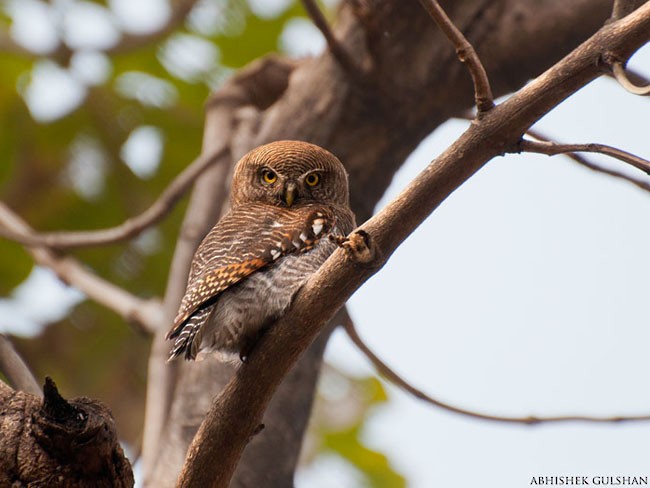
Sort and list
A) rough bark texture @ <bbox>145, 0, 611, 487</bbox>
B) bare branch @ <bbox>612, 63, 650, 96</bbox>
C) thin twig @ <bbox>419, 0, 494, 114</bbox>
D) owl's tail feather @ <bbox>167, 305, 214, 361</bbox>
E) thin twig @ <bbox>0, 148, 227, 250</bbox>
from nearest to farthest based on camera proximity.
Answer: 1. bare branch @ <bbox>612, 63, 650, 96</bbox>
2. thin twig @ <bbox>419, 0, 494, 114</bbox>
3. owl's tail feather @ <bbox>167, 305, 214, 361</bbox>
4. rough bark texture @ <bbox>145, 0, 611, 487</bbox>
5. thin twig @ <bbox>0, 148, 227, 250</bbox>

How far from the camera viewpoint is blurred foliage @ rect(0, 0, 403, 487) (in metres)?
6.18

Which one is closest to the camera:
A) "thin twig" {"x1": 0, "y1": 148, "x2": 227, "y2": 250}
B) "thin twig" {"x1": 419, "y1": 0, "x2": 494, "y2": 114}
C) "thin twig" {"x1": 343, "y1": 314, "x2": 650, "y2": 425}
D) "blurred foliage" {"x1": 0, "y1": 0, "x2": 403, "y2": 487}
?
"thin twig" {"x1": 419, "y1": 0, "x2": 494, "y2": 114}

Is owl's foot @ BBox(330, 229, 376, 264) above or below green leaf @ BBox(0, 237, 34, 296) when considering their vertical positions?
above

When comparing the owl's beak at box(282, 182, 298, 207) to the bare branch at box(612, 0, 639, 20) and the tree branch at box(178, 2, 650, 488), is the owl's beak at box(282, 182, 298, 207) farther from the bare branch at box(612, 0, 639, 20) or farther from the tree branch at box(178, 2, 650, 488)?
the bare branch at box(612, 0, 639, 20)

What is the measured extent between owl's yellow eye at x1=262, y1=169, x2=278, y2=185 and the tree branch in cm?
146

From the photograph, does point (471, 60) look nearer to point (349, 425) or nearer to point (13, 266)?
point (349, 425)

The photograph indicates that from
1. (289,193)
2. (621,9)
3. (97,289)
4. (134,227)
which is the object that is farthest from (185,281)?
(621,9)

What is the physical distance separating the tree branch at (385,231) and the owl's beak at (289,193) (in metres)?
1.34

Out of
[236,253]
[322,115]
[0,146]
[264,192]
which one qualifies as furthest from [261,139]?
[0,146]

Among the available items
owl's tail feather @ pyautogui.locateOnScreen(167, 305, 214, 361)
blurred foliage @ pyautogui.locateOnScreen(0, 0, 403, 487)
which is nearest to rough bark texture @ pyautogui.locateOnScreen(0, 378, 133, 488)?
owl's tail feather @ pyautogui.locateOnScreen(167, 305, 214, 361)

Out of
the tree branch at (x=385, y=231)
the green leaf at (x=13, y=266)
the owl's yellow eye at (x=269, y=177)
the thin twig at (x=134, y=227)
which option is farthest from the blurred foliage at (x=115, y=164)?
the tree branch at (x=385, y=231)

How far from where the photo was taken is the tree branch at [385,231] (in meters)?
2.39

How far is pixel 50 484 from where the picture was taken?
2496mm

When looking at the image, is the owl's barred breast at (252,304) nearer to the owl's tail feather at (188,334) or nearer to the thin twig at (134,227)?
the owl's tail feather at (188,334)
